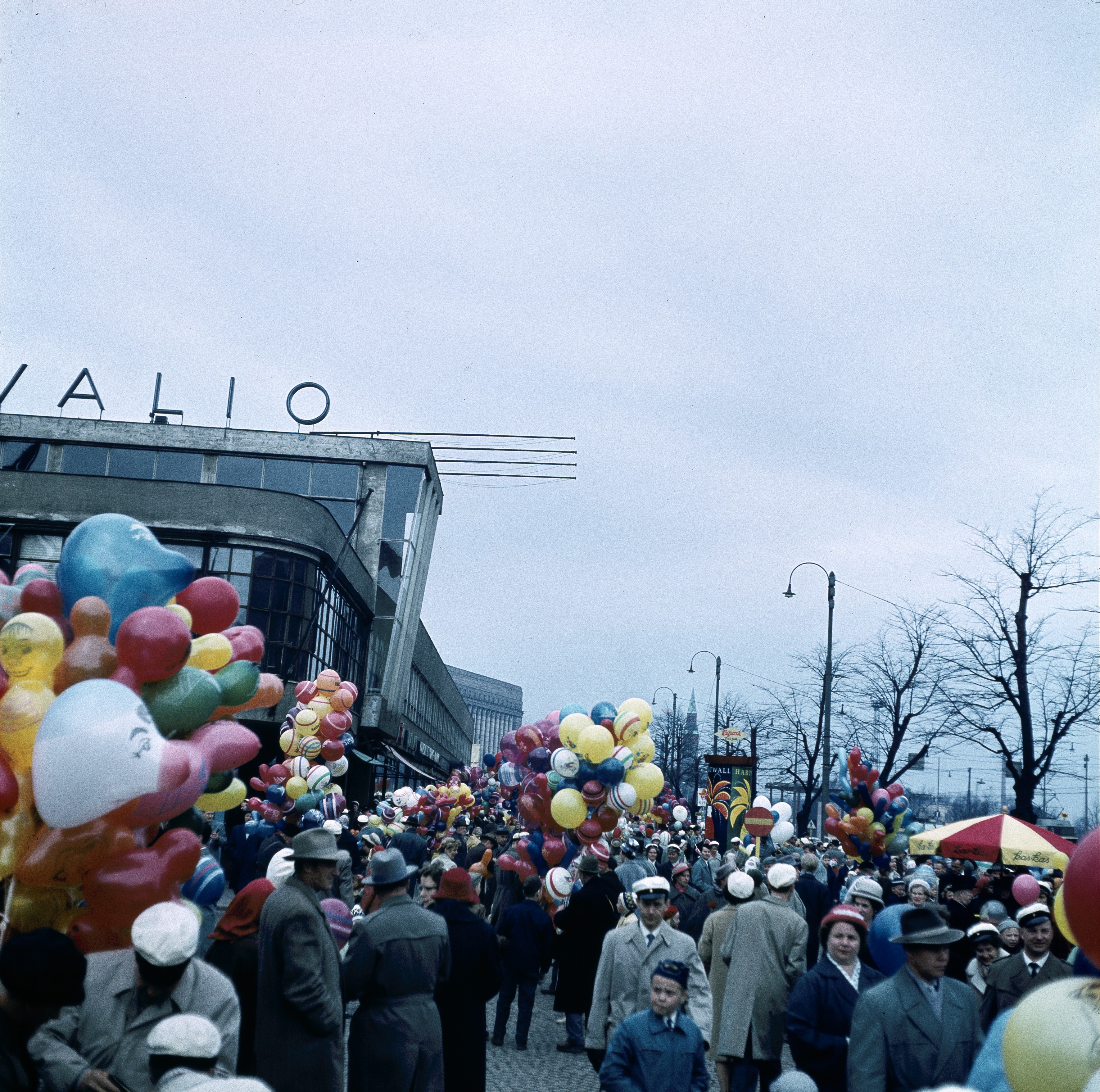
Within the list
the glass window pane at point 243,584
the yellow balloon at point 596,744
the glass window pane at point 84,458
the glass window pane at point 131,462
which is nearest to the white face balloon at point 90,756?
the yellow balloon at point 596,744

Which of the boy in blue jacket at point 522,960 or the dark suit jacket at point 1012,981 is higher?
the dark suit jacket at point 1012,981

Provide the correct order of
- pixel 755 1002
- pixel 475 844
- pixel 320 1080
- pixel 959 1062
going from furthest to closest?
1. pixel 475 844
2. pixel 755 1002
3. pixel 320 1080
4. pixel 959 1062

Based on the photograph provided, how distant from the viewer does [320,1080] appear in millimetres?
5996

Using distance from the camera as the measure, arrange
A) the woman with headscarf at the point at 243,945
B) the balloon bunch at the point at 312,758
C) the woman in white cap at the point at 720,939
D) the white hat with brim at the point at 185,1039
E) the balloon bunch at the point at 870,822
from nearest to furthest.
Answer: the white hat with brim at the point at 185,1039 → the woman with headscarf at the point at 243,945 → the woman in white cap at the point at 720,939 → the balloon bunch at the point at 312,758 → the balloon bunch at the point at 870,822

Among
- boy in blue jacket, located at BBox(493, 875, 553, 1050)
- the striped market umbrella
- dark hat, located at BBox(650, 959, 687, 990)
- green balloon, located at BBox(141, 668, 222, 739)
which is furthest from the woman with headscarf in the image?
the striped market umbrella

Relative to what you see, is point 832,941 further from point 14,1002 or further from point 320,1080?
point 14,1002

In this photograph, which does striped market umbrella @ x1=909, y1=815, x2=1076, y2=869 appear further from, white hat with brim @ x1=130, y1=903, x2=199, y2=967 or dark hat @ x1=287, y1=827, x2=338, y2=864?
white hat with brim @ x1=130, y1=903, x2=199, y2=967

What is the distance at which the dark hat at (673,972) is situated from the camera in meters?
5.78

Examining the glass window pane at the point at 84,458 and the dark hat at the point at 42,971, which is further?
the glass window pane at the point at 84,458

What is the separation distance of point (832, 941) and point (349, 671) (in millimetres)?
39766

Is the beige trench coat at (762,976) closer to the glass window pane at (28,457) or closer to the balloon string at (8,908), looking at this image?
the balloon string at (8,908)

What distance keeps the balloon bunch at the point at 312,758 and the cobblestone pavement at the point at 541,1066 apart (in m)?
5.73

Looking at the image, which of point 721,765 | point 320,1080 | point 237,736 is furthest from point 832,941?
point 721,765

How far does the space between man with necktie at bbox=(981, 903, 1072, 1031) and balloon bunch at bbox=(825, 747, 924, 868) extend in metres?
14.9
